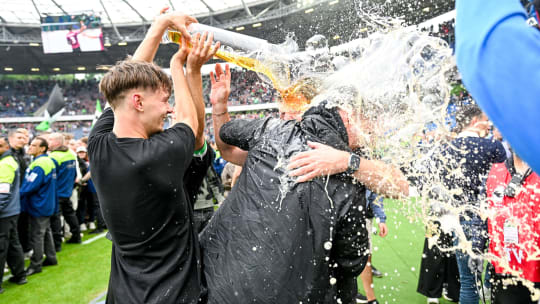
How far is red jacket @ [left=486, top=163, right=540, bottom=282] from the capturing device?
2150 millimetres

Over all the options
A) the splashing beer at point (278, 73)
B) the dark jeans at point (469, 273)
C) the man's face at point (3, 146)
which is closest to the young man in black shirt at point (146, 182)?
the splashing beer at point (278, 73)

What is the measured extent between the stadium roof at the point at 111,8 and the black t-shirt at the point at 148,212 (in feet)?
86.3

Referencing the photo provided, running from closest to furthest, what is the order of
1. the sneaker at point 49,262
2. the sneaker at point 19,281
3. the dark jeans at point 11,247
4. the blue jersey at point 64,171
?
the dark jeans at point 11,247 < the sneaker at point 19,281 < the sneaker at point 49,262 < the blue jersey at point 64,171

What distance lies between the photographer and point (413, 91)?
1623mm

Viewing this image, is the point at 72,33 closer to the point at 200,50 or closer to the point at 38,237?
the point at 38,237

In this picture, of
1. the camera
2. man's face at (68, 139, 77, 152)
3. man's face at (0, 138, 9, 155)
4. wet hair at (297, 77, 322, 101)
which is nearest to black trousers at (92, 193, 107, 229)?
man's face at (68, 139, 77, 152)

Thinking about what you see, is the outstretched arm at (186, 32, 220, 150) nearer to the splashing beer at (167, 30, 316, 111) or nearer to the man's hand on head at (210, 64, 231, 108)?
the splashing beer at (167, 30, 316, 111)

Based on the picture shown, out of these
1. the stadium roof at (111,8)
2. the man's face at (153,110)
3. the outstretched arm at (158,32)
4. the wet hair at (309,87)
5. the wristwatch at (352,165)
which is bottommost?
the wristwatch at (352,165)

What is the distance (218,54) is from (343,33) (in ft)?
2.46

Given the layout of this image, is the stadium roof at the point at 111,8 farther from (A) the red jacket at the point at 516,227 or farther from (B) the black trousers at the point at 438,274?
(A) the red jacket at the point at 516,227

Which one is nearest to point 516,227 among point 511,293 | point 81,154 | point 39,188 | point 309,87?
point 511,293

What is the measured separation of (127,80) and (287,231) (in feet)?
3.25

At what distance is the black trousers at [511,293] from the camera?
2.28 meters

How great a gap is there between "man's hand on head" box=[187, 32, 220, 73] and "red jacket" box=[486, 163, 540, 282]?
207 cm
